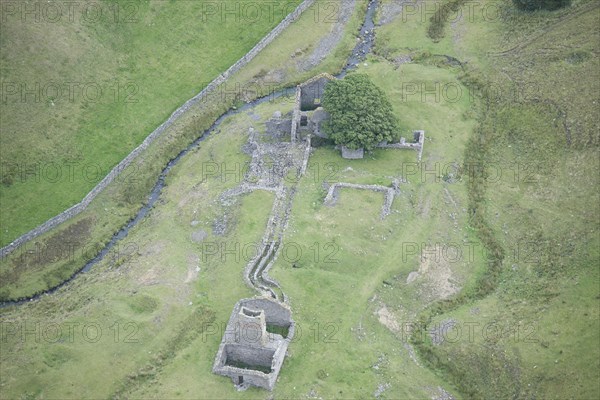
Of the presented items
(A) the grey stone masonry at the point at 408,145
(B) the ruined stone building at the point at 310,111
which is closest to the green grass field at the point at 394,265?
(A) the grey stone masonry at the point at 408,145

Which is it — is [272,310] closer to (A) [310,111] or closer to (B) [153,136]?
(A) [310,111]

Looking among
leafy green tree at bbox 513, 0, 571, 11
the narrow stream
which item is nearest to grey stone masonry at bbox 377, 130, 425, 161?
the narrow stream

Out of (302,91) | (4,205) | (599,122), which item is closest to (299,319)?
(302,91)

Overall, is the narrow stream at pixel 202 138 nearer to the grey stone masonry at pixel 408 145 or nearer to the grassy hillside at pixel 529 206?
the grassy hillside at pixel 529 206

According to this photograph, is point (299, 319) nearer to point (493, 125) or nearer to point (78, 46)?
point (493, 125)

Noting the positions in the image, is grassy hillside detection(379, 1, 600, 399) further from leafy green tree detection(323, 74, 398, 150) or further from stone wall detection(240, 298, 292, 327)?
stone wall detection(240, 298, 292, 327)

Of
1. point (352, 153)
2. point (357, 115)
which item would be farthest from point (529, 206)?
point (357, 115)

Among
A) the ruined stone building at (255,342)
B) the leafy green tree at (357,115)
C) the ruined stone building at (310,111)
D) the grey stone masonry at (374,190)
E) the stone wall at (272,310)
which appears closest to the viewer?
the ruined stone building at (255,342)
